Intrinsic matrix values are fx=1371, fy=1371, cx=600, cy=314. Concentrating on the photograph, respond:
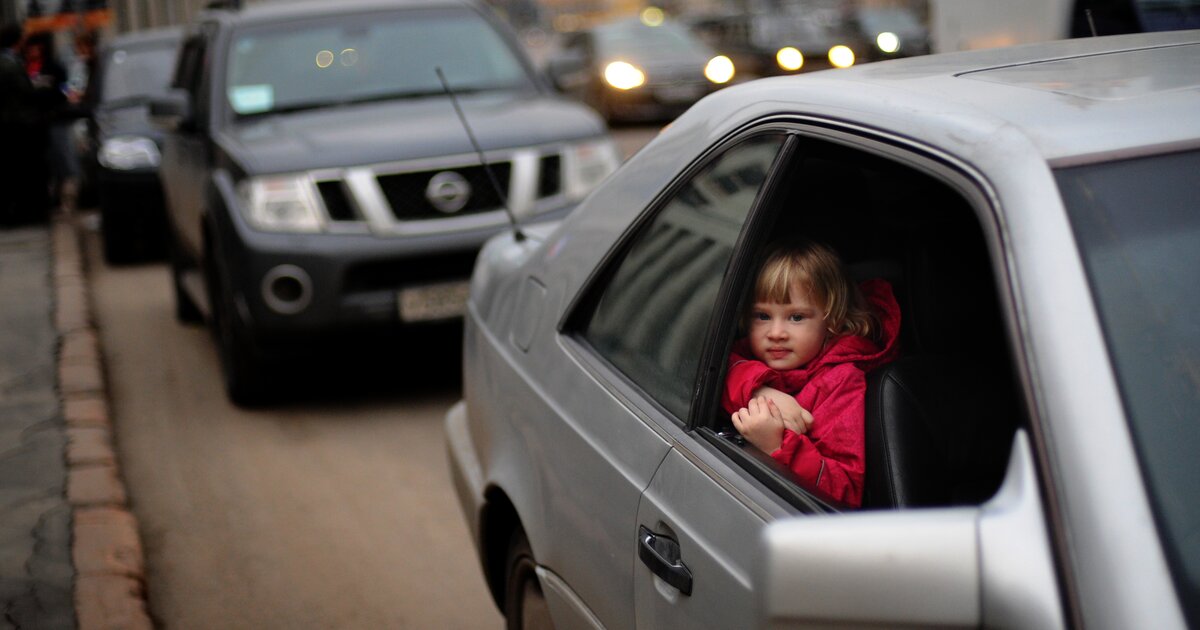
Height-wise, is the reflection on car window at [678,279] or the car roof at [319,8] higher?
the car roof at [319,8]

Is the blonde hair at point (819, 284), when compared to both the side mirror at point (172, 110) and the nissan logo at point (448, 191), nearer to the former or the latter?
the nissan logo at point (448, 191)

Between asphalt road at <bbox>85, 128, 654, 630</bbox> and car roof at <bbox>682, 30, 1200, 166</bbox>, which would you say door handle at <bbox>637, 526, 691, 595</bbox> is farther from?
asphalt road at <bbox>85, 128, 654, 630</bbox>

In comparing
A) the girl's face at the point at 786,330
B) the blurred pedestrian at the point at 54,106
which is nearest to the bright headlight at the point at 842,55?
the girl's face at the point at 786,330

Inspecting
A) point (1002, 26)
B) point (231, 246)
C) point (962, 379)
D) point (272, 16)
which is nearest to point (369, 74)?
point (272, 16)

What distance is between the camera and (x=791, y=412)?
2.32 m

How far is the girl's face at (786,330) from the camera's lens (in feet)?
7.93

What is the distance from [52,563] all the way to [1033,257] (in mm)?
3721

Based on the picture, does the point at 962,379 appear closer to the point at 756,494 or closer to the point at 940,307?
the point at 940,307

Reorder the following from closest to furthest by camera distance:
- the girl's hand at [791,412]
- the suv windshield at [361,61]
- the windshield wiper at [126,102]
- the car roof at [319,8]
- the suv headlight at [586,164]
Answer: the girl's hand at [791,412], the suv headlight at [586,164], the suv windshield at [361,61], the car roof at [319,8], the windshield wiper at [126,102]

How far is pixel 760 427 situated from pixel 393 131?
14.9ft

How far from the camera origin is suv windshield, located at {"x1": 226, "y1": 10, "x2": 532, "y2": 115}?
7.09 metres

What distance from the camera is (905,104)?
6.46 feet

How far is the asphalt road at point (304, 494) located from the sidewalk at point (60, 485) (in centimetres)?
15

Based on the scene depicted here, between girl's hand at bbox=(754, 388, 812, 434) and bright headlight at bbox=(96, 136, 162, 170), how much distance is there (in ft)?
31.9
